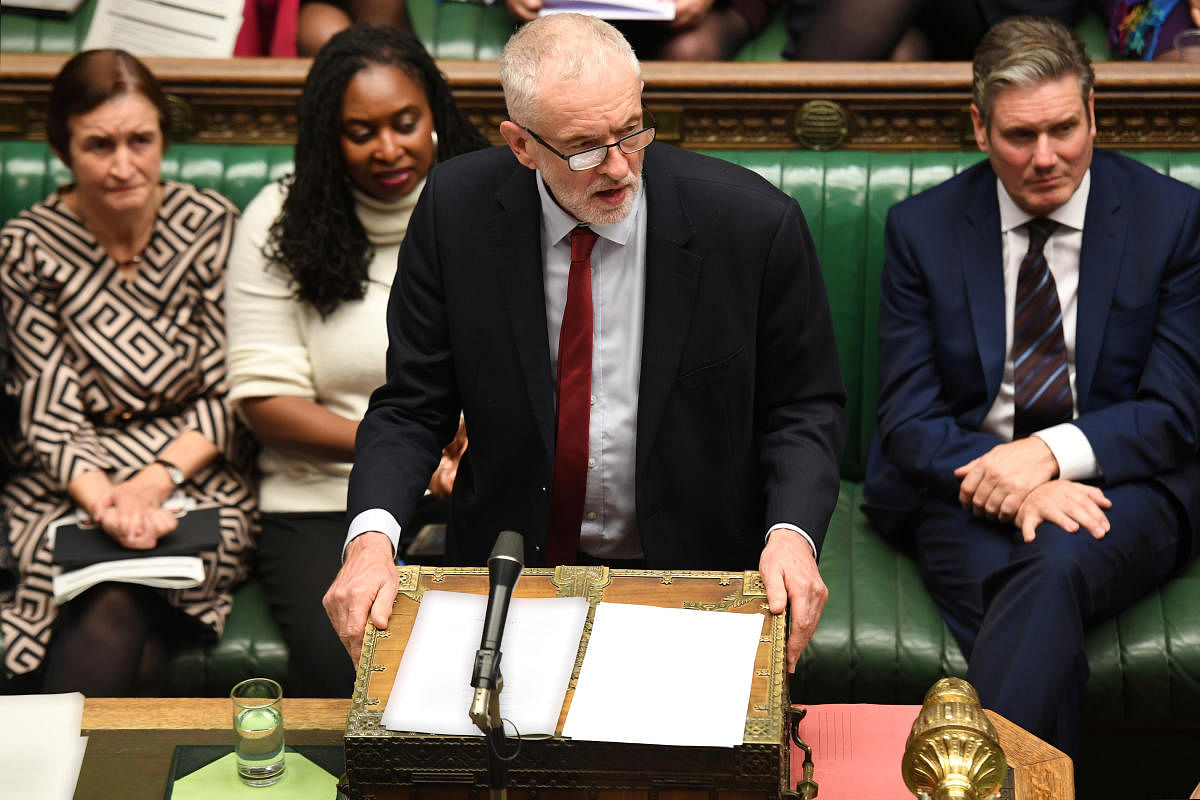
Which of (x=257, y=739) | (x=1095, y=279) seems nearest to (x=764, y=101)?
(x=1095, y=279)

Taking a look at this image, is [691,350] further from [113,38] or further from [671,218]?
[113,38]

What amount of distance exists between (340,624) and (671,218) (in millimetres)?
773

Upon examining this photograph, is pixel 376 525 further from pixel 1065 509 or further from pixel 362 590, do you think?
pixel 1065 509

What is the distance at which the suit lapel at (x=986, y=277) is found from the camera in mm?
2895

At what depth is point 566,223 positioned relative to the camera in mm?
2205

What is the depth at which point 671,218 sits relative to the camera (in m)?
2.22

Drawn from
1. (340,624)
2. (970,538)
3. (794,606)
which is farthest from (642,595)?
(970,538)

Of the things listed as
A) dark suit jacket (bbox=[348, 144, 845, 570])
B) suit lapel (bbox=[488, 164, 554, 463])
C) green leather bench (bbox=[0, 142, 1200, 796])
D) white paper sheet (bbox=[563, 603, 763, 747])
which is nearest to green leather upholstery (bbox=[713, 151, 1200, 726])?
green leather bench (bbox=[0, 142, 1200, 796])

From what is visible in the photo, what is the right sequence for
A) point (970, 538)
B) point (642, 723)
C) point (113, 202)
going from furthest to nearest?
point (113, 202)
point (970, 538)
point (642, 723)

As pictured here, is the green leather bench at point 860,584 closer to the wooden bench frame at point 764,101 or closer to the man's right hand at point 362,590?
the wooden bench frame at point 764,101

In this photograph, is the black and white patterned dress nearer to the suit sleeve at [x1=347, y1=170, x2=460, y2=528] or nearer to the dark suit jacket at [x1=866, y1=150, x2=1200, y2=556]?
the suit sleeve at [x1=347, y1=170, x2=460, y2=528]

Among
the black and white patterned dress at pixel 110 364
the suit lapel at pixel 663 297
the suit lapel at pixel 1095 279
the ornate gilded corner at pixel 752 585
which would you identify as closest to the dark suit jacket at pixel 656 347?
the suit lapel at pixel 663 297

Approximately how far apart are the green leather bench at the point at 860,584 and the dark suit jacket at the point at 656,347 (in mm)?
653

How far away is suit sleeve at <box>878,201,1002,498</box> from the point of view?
2873 millimetres
